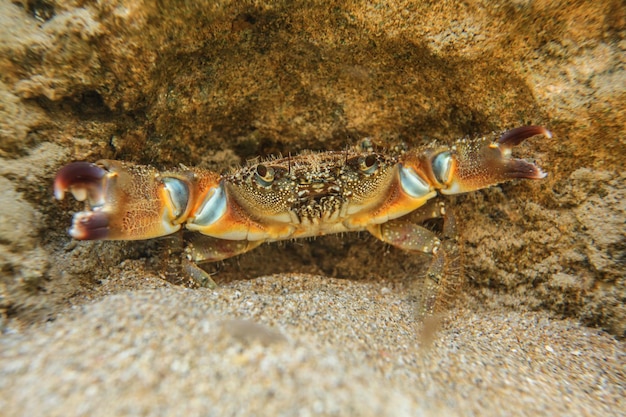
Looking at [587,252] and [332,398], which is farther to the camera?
[587,252]

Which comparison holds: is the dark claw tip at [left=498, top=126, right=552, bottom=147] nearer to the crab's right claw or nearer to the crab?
the crab

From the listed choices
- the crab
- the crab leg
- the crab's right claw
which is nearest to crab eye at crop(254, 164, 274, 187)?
the crab

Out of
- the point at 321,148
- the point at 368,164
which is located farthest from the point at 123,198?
the point at 321,148

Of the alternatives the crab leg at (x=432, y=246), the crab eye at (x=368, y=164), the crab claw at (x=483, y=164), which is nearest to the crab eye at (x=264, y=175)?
the crab eye at (x=368, y=164)

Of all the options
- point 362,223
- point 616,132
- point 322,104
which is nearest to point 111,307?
point 362,223

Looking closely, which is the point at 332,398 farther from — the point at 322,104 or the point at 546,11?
the point at 546,11

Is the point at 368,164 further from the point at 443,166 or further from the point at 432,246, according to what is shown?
the point at 432,246

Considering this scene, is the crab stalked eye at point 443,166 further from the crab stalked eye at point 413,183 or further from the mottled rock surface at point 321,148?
the mottled rock surface at point 321,148
